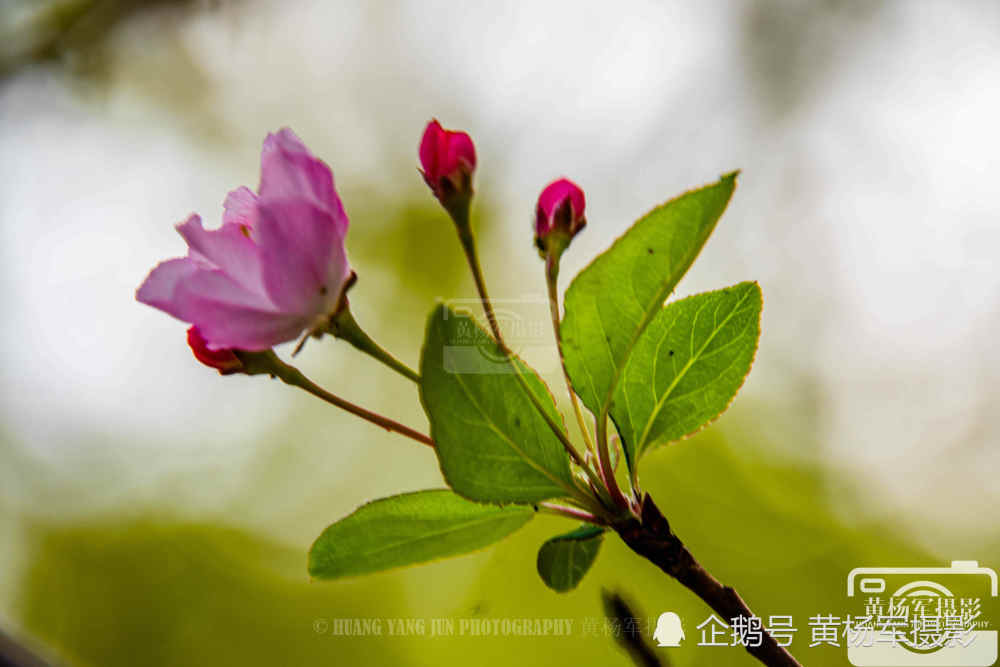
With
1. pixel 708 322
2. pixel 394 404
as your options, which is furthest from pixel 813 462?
pixel 708 322

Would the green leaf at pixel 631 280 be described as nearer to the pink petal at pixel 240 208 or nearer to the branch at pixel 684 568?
the branch at pixel 684 568

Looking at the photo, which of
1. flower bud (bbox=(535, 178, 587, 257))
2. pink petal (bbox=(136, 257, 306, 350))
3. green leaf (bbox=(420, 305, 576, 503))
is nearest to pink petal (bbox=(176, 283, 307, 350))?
pink petal (bbox=(136, 257, 306, 350))

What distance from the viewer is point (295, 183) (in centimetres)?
58

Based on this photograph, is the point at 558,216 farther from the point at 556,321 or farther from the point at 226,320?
the point at 226,320

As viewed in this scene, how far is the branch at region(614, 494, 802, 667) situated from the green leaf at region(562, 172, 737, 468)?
0.09 meters

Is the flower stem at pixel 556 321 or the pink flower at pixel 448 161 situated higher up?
the pink flower at pixel 448 161

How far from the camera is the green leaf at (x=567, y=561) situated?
2.22 ft

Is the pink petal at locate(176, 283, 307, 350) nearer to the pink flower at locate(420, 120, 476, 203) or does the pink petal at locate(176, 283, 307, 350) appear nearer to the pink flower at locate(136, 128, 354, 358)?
the pink flower at locate(136, 128, 354, 358)

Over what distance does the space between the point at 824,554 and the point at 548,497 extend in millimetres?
2369

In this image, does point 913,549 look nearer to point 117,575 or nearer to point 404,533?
point 404,533

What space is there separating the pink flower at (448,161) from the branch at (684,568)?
0.28 metres

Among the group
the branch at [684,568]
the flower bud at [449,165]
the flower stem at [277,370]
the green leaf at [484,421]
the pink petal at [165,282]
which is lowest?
the branch at [684,568]

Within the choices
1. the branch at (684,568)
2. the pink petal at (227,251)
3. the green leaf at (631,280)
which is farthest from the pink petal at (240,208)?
the branch at (684,568)

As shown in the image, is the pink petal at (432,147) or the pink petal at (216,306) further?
the pink petal at (432,147)
